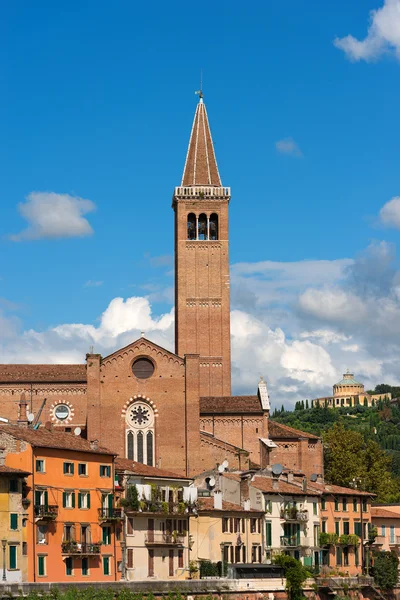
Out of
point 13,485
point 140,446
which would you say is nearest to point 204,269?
point 140,446

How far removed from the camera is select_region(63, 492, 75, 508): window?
6231cm

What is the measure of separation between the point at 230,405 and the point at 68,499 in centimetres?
3300

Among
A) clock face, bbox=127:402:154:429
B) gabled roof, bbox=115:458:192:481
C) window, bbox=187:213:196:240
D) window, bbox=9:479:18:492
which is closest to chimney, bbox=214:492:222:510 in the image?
gabled roof, bbox=115:458:192:481

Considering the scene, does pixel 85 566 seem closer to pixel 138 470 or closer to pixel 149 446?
pixel 138 470

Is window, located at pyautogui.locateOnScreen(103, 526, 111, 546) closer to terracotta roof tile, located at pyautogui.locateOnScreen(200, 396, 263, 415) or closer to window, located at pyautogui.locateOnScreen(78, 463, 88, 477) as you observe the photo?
window, located at pyautogui.locateOnScreen(78, 463, 88, 477)

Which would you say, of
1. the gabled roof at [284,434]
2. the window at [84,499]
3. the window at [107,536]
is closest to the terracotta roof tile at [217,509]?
the window at [107,536]

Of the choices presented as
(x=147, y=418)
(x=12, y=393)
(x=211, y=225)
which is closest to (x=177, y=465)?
(x=147, y=418)

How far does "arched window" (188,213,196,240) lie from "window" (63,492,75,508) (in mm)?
50648

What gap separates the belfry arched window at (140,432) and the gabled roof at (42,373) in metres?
4.69

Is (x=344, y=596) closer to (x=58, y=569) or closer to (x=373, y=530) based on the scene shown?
(x=373, y=530)

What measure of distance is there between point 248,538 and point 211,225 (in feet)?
144

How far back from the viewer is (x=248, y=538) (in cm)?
7181

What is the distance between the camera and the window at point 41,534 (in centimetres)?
5991

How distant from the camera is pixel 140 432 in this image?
3536 inches
